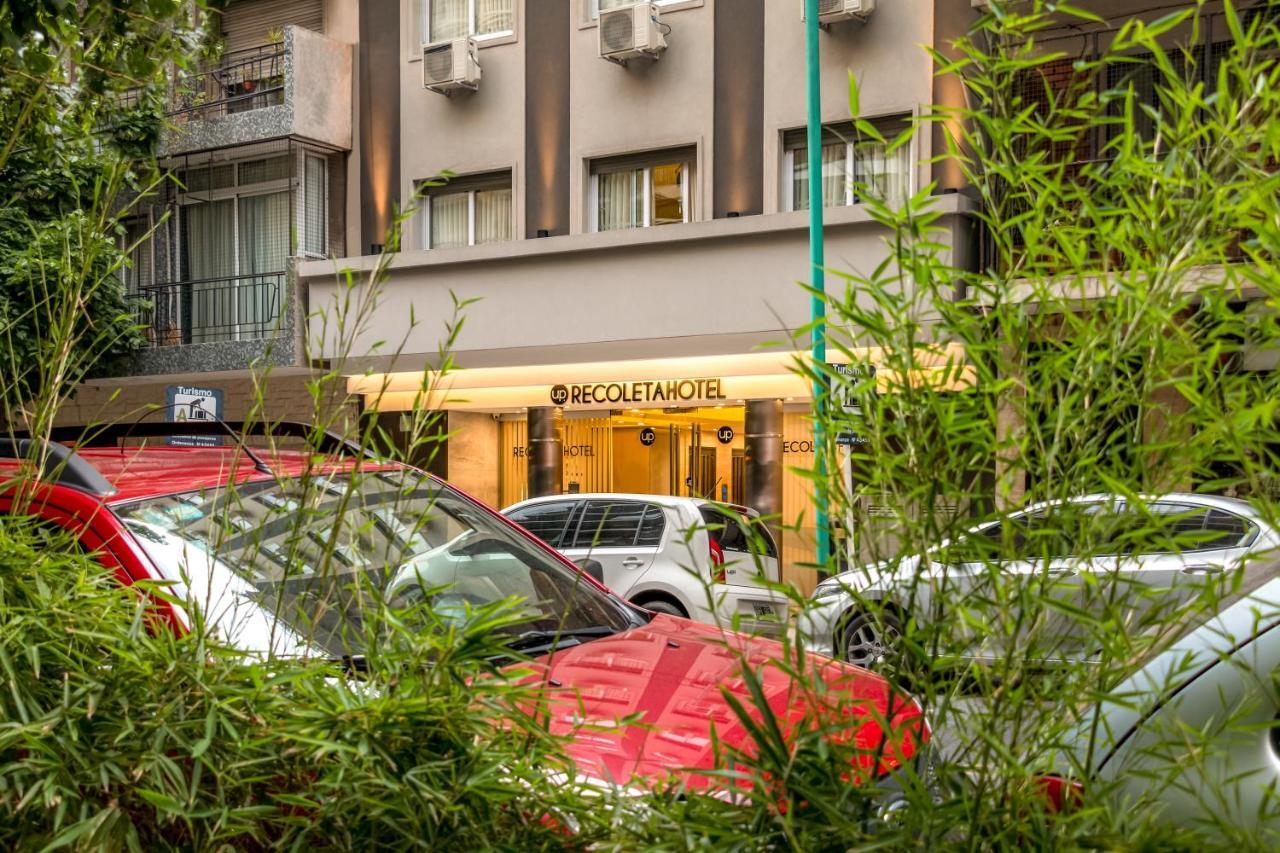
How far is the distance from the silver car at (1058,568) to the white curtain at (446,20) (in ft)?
68.0

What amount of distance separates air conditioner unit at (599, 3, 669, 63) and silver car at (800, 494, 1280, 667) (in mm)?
17873

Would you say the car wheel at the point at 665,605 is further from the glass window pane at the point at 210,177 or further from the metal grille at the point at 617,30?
the glass window pane at the point at 210,177

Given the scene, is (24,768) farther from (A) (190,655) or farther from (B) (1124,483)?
(B) (1124,483)

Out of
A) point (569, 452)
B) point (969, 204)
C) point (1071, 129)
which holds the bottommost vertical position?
point (569, 452)

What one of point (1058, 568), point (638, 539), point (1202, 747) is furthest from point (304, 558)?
point (638, 539)

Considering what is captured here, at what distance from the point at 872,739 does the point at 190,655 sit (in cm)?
110

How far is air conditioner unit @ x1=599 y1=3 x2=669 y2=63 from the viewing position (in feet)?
62.3

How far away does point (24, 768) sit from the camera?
216cm

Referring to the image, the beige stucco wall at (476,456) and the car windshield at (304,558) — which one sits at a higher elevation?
the car windshield at (304,558)

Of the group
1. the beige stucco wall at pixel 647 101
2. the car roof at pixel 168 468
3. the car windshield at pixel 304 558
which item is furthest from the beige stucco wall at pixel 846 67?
the car windshield at pixel 304 558

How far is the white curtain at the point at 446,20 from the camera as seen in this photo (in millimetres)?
21516

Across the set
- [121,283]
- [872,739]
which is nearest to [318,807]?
[872,739]

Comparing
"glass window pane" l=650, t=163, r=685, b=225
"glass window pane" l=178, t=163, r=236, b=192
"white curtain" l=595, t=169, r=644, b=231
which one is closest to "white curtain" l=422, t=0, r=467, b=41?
"white curtain" l=595, t=169, r=644, b=231

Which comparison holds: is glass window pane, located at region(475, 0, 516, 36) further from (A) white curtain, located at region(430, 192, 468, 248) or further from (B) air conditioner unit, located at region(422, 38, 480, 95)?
(A) white curtain, located at region(430, 192, 468, 248)
